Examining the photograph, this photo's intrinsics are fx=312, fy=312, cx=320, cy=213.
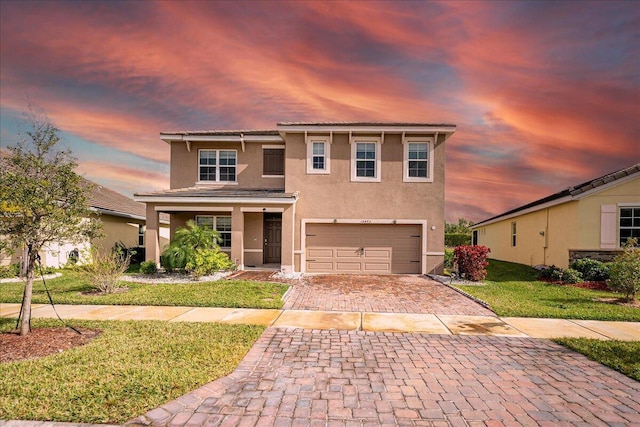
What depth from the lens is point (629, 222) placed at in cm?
1306

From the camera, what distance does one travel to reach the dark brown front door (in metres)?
15.3

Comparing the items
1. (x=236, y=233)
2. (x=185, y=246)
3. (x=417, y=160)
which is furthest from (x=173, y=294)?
(x=417, y=160)

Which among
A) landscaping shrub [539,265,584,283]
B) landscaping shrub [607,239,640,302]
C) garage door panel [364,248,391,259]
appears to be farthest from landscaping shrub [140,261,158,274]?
landscaping shrub [539,265,584,283]

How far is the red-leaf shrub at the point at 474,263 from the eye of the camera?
1219 centimetres

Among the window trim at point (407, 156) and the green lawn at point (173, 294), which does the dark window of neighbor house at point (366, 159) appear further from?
the green lawn at point (173, 294)

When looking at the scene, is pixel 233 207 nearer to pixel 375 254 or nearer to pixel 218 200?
pixel 218 200

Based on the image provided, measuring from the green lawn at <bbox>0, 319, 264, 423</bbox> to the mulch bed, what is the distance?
0.85 feet

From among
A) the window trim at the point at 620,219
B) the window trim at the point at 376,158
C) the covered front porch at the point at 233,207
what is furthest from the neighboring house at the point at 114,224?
the window trim at the point at 620,219

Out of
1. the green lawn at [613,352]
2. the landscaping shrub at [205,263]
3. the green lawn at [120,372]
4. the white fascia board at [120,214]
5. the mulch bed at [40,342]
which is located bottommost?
the mulch bed at [40,342]

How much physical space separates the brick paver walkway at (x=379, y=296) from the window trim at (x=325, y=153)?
15.6 ft

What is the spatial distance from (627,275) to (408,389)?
918cm

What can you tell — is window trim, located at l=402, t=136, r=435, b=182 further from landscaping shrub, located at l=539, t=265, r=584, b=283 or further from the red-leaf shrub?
landscaping shrub, located at l=539, t=265, r=584, b=283

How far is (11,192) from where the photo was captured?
16.5 ft

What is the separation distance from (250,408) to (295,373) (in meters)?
0.91
